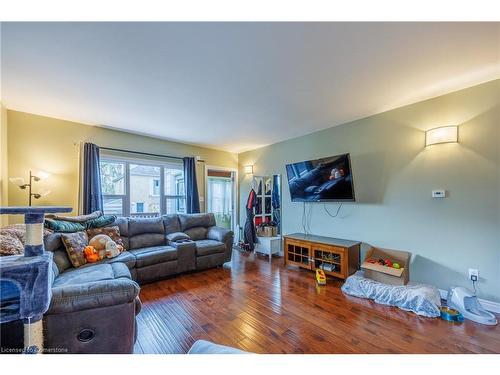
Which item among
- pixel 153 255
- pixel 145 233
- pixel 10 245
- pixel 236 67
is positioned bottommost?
pixel 153 255

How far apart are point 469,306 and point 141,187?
16.1ft

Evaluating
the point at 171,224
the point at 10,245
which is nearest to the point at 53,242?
the point at 10,245

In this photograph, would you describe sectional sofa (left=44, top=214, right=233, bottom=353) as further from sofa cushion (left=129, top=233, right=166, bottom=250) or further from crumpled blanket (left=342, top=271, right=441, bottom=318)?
crumpled blanket (left=342, top=271, right=441, bottom=318)

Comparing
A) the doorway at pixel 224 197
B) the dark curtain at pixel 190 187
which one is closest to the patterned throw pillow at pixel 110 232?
the dark curtain at pixel 190 187

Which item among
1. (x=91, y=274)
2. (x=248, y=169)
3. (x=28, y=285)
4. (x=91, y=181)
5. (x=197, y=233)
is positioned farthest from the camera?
(x=248, y=169)

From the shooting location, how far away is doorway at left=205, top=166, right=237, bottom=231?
529 centimetres

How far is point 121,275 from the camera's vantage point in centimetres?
211

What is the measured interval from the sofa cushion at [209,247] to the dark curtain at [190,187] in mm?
1089

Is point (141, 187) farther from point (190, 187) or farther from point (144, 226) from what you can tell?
point (144, 226)

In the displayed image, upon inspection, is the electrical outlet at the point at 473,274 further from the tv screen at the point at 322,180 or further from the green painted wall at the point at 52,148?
the green painted wall at the point at 52,148

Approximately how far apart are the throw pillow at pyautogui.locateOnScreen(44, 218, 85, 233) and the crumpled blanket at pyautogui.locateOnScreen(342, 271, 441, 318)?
352 centimetres
